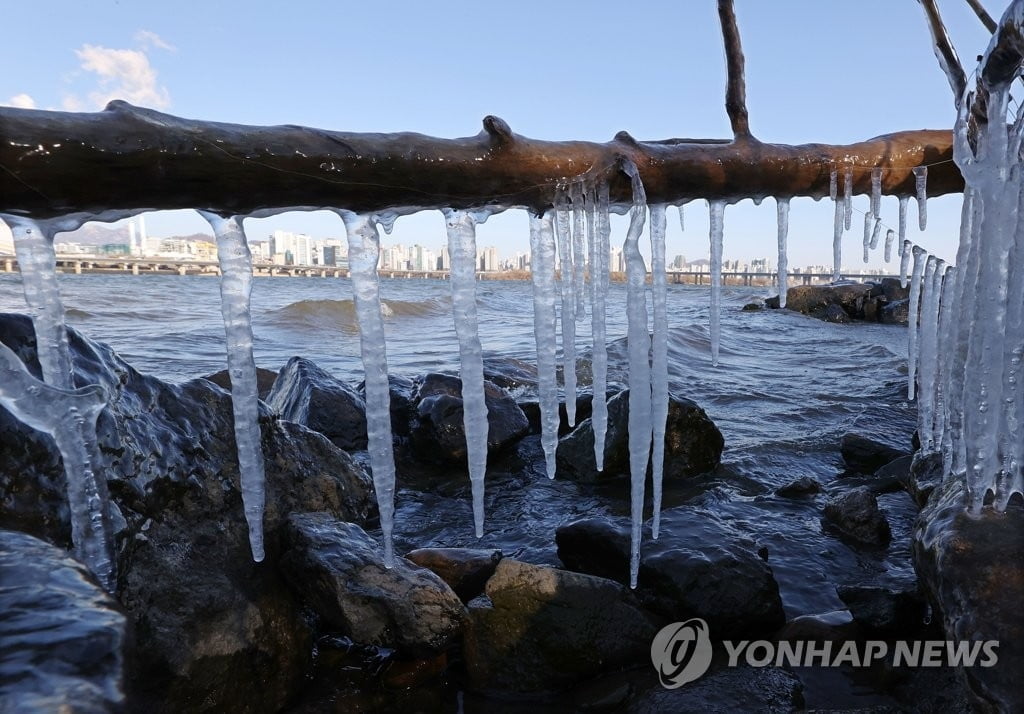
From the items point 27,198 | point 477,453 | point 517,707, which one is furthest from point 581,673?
point 27,198

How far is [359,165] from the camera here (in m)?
2.05

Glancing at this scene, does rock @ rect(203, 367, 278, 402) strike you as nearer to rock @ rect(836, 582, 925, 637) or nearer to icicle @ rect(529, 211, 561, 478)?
icicle @ rect(529, 211, 561, 478)

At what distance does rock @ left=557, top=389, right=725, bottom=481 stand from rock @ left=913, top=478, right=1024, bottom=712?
147 inches

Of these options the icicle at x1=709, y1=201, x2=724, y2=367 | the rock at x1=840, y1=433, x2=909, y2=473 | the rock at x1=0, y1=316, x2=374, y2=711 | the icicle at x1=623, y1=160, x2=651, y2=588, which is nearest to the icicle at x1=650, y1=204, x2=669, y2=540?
the icicle at x1=623, y1=160, x2=651, y2=588

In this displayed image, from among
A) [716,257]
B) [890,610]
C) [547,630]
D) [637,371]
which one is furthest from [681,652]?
[716,257]

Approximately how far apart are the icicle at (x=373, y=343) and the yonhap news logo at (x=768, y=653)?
76.0 inches

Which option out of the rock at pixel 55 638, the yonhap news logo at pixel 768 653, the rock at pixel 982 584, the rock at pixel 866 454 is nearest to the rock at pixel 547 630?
the yonhap news logo at pixel 768 653

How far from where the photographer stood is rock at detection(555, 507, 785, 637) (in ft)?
13.1

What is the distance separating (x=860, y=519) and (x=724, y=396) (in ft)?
23.3

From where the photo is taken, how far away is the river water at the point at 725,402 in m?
5.62

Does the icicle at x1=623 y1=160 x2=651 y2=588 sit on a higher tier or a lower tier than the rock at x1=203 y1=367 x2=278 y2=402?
higher

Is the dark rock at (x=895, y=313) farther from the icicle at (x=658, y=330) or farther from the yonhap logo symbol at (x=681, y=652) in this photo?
the yonhap logo symbol at (x=681, y=652)

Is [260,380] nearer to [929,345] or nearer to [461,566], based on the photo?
[461,566]

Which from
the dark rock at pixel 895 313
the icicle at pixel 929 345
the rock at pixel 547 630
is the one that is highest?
the icicle at pixel 929 345
